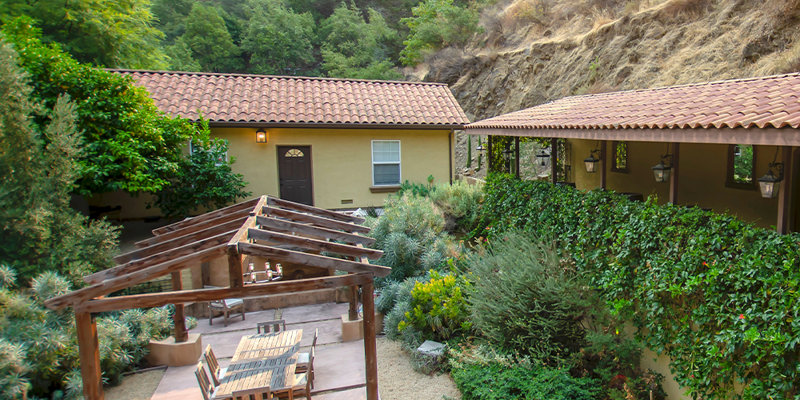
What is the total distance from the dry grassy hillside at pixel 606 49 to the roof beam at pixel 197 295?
43.9ft

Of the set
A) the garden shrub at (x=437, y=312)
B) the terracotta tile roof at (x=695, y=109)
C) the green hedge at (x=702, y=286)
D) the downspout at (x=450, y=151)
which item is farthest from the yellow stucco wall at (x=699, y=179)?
the downspout at (x=450, y=151)

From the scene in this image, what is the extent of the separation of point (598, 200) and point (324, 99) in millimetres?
8873

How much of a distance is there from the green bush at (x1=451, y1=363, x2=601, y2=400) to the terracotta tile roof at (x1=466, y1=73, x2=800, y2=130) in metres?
3.15

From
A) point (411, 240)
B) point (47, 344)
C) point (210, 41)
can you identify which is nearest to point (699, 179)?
point (411, 240)

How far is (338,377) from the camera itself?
577 centimetres

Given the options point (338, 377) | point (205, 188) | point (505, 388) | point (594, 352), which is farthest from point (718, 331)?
point (205, 188)

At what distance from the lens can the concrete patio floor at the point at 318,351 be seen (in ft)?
18.0

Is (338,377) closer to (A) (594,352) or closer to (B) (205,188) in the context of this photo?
(A) (594,352)

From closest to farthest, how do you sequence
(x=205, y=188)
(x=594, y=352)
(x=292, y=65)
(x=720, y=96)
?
(x=594, y=352) → (x=720, y=96) → (x=205, y=188) → (x=292, y=65)

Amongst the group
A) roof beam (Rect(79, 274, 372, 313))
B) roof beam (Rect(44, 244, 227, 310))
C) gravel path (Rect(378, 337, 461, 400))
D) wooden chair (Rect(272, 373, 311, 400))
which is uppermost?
roof beam (Rect(44, 244, 227, 310))

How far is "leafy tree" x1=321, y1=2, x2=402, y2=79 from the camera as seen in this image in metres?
26.2

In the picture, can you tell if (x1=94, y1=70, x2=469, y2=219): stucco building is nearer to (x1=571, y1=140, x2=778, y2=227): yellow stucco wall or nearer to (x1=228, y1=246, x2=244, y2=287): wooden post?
(x1=571, y1=140, x2=778, y2=227): yellow stucco wall

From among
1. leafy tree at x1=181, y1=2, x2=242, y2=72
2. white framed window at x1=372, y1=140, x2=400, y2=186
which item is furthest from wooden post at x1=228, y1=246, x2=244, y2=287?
leafy tree at x1=181, y1=2, x2=242, y2=72

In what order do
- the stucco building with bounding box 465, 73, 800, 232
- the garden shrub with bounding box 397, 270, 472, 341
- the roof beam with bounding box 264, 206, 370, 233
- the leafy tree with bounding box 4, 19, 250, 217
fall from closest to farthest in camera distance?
the stucco building with bounding box 465, 73, 800, 232
the roof beam with bounding box 264, 206, 370, 233
the garden shrub with bounding box 397, 270, 472, 341
the leafy tree with bounding box 4, 19, 250, 217
